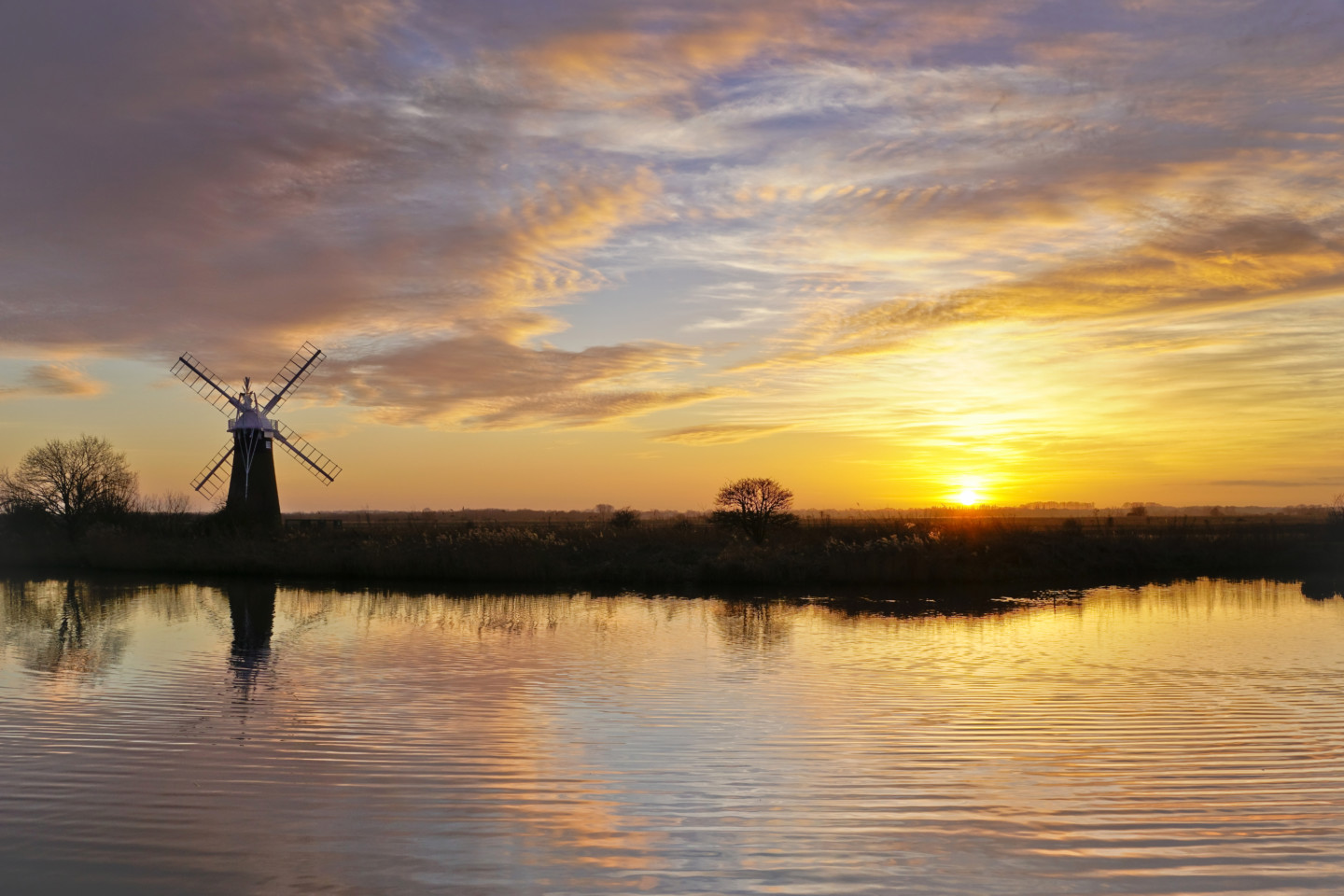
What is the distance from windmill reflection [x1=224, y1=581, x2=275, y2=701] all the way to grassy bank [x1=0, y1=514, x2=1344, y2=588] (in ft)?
13.6

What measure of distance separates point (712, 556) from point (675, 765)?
22.7 m

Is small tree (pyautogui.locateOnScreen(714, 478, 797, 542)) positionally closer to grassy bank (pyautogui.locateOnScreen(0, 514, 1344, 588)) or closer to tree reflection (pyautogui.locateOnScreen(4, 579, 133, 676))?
grassy bank (pyautogui.locateOnScreen(0, 514, 1344, 588))

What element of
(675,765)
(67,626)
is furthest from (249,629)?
(675,765)

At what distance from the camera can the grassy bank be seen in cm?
2977

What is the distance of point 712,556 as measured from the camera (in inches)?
1220

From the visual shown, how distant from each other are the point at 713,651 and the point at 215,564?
24.6 metres

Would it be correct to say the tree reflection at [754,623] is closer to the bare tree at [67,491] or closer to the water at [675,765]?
the water at [675,765]

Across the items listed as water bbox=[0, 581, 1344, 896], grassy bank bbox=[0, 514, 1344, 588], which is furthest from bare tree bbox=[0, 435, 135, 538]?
water bbox=[0, 581, 1344, 896]

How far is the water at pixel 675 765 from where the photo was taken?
19.0 ft

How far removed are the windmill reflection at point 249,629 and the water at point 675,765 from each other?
14 cm

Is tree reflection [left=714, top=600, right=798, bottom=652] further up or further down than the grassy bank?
further down

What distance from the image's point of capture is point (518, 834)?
20.9ft

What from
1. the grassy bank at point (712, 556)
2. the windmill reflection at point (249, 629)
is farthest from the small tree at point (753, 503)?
the windmill reflection at point (249, 629)

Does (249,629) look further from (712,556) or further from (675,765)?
(712,556)
